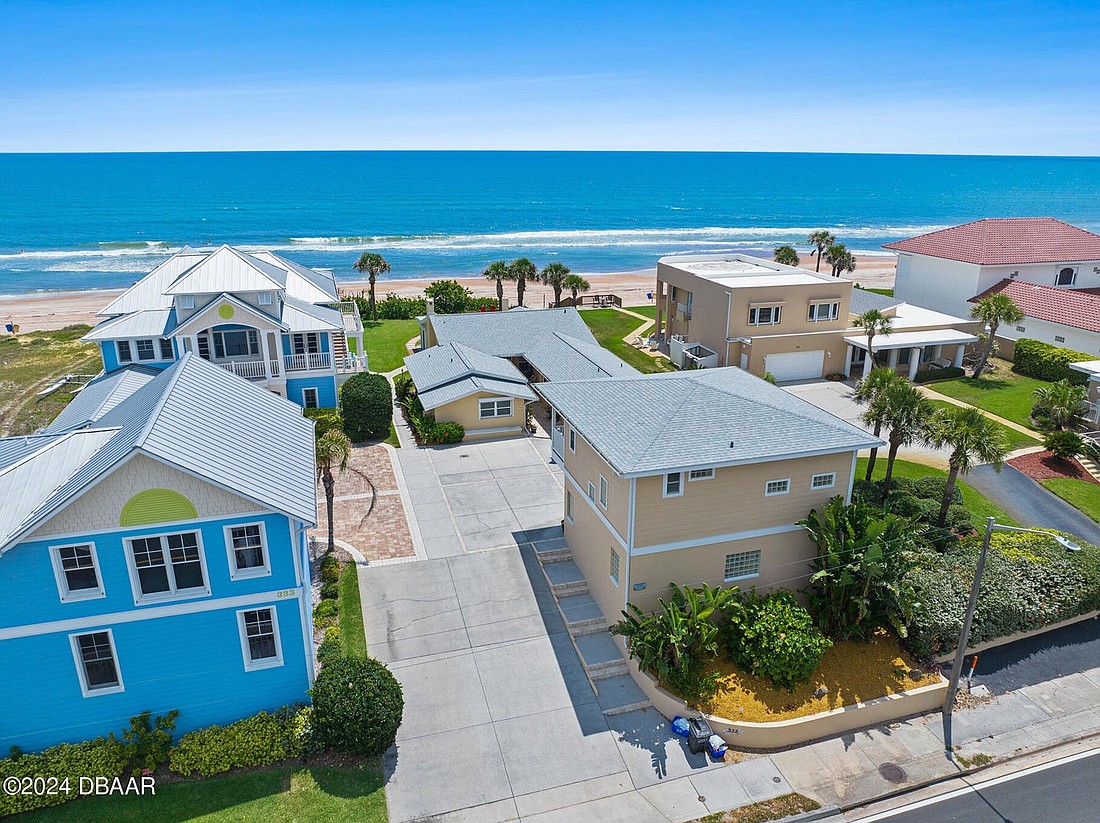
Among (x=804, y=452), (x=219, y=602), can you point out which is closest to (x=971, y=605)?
(x=804, y=452)

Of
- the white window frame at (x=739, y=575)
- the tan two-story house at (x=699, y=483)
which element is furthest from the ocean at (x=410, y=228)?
the white window frame at (x=739, y=575)

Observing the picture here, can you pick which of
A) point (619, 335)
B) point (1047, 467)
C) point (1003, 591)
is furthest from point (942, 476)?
point (619, 335)

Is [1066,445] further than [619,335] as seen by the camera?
No

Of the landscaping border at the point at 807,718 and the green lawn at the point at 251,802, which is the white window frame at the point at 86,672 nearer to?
the green lawn at the point at 251,802

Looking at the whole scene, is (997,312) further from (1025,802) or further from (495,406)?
(1025,802)

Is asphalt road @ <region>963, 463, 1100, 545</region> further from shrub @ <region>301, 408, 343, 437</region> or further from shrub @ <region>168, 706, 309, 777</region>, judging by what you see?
shrub @ <region>301, 408, 343, 437</region>

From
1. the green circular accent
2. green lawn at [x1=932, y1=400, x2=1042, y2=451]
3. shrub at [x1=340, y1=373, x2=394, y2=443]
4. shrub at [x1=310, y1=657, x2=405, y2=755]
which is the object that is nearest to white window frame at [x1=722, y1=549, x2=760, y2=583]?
shrub at [x1=310, y1=657, x2=405, y2=755]
